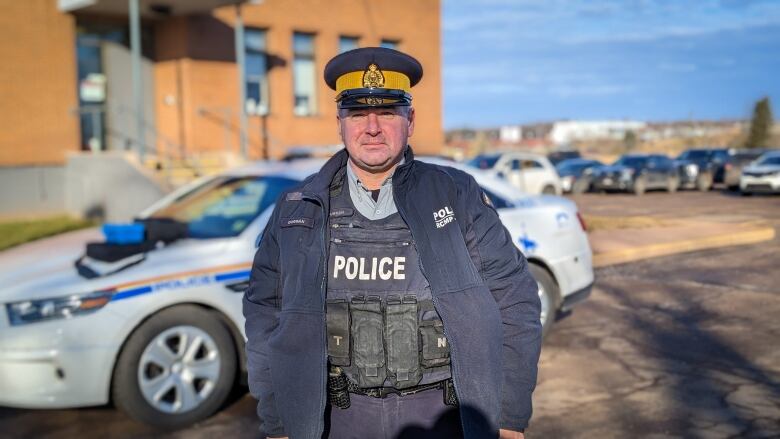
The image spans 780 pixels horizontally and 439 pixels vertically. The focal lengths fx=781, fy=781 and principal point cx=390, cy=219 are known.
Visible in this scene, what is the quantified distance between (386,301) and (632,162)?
2643 cm

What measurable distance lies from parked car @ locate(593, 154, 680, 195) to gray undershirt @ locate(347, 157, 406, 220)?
25166 millimetres

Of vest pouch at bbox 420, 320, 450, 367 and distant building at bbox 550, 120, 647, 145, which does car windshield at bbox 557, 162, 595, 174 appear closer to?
vest pouch at bbox 420, 320, 450, 367

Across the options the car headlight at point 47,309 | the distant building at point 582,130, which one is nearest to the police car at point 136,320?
the car headlight at point 47,309

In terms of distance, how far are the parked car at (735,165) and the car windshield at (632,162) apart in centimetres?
314

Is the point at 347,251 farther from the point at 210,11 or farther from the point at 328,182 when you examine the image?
the point at 210,11

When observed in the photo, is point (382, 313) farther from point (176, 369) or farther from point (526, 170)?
point (526, 170)

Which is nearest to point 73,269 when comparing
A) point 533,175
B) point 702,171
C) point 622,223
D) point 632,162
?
point 622,223

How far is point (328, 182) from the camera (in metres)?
2.41

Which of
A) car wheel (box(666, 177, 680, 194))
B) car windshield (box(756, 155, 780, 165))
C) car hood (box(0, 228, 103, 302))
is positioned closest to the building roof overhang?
car hood (box(0, 228, 103, 302))

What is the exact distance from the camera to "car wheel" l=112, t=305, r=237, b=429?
4584 mm

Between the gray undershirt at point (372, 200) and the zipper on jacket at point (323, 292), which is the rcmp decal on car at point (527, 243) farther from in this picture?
the zipper on jacket at point (323, 292)

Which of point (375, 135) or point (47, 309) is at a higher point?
point (375, 135)

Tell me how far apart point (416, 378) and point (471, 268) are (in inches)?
14.2

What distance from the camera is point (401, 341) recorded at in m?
2.26
